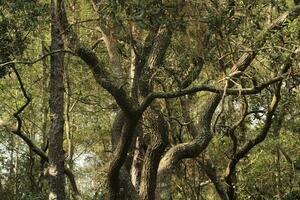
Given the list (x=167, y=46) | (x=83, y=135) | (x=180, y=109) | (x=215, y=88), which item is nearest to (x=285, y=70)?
(x=215, y=88)

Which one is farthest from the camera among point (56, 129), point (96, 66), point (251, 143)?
point (251, 143)

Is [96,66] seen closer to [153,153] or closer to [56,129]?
[56,129]

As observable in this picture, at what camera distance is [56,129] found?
27.2 feet

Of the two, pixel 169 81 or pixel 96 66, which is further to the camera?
pixel 169 81

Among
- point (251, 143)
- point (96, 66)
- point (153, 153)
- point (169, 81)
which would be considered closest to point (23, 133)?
point (153, 153)

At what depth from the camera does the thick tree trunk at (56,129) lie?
321 inches

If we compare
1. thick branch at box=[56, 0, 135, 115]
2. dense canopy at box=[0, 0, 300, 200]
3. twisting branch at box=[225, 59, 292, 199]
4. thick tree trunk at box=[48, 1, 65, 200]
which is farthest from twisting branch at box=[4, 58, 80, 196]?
twisting branch at box=[225, 59, 292, 199]

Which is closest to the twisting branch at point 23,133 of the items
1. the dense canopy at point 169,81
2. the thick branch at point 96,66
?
the dense canopy at point 169,81

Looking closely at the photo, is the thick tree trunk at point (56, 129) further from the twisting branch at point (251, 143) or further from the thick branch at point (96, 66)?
the twisting branch at point (251, 143)

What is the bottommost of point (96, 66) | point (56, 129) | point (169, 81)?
point (56, 129)

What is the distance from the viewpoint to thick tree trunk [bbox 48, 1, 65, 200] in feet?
26.8

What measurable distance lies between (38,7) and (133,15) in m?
3.80

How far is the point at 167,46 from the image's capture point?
28.0ft

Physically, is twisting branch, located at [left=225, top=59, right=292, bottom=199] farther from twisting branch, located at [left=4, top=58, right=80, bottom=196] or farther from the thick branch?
twisting branch, located at [left=4, top=58, right=80, bottom=196]
